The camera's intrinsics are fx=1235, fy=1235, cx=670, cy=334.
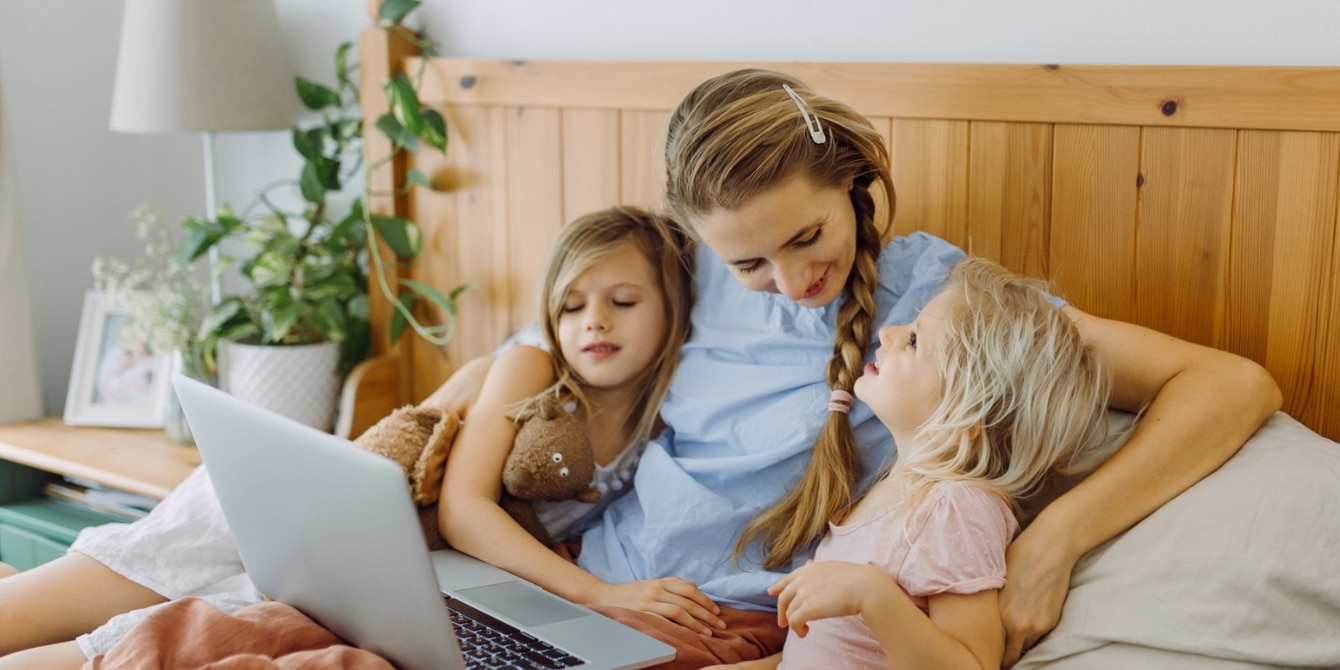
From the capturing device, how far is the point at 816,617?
1123 millimetres

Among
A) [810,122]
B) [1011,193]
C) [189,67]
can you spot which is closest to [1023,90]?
[1011,193]

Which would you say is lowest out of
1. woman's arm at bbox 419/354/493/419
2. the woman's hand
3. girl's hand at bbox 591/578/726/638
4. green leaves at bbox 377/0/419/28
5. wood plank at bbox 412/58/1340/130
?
the woman's hand

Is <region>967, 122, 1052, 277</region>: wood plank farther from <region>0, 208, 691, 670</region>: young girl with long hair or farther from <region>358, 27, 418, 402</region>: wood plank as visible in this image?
<region>358, 27, 418, 402</region>: wood plank

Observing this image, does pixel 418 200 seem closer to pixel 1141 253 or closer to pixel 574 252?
pixel 574 252

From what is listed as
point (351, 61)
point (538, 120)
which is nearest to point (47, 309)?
point (351, 61)

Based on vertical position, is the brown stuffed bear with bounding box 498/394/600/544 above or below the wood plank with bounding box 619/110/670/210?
below

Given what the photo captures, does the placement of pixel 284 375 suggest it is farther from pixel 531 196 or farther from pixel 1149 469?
pixel 1149 469

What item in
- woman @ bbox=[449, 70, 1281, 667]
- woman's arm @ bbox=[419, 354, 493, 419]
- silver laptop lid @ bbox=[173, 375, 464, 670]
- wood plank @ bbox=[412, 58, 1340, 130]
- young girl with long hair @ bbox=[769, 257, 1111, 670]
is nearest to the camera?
silver laptop lid @ bbox=[173, 375, 464, 670]

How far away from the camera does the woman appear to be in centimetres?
124

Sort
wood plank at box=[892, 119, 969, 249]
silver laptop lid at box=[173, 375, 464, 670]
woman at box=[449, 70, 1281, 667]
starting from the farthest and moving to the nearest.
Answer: wood plank at box=[892, 119, 969, 249], woman at box=[449, 70, 1281, 667], silver laptop lid at box=[173, 375, 464, 670]

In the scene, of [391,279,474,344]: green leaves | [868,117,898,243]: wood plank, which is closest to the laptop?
[868,117,898,243]: wood plank

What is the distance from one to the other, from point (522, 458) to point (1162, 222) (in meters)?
0.82

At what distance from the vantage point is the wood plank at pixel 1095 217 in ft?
4.81

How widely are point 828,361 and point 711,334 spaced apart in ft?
0.65
